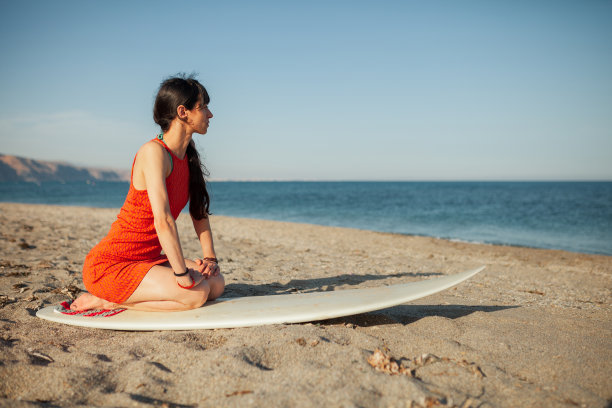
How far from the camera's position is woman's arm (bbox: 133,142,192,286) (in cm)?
227

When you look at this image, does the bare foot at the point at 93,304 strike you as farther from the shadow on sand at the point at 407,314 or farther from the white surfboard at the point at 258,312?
the shadow on sand at the point at 407,314

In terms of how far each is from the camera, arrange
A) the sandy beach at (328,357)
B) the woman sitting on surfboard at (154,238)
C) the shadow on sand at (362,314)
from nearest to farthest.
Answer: the sandy beach at (328,357)
the woman sitting on surfboard at (154,238)
the shadow on sand at (362,314)

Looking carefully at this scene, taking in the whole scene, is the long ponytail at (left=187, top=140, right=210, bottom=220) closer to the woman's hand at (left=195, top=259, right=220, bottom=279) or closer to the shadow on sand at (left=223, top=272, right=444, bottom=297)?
the woman's hand at (left=195, top=259, right=220, bottom=279)

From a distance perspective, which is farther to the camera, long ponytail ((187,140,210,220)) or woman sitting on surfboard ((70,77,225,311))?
long ponytail ((187,140,210,220))

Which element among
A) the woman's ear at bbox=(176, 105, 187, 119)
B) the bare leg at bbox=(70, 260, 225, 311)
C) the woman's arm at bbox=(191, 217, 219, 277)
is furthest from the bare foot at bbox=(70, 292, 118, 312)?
the woman's ear at bbox=(176, 105, 187, 119)

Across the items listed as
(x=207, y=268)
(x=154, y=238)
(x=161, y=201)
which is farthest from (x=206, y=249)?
(x=161, y=201)

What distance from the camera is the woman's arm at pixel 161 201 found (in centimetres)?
227

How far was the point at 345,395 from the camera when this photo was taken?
1.50 meters

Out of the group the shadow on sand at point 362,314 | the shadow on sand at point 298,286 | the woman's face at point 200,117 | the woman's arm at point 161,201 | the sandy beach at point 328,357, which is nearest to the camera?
the sandy beach at point 328,357

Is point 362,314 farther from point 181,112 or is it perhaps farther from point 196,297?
point 181,112

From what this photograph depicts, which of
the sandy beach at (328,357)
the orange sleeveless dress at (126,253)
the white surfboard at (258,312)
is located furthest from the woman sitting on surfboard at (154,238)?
the sandy beach at (328,357)

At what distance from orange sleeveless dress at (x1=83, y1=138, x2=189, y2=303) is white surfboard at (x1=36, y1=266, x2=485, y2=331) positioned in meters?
0.19

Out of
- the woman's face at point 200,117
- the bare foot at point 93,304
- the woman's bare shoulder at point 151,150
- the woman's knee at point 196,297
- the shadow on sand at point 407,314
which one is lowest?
the shadow on sand at point 407,314

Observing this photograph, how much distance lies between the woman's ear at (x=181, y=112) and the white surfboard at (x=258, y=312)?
1.31 metres
